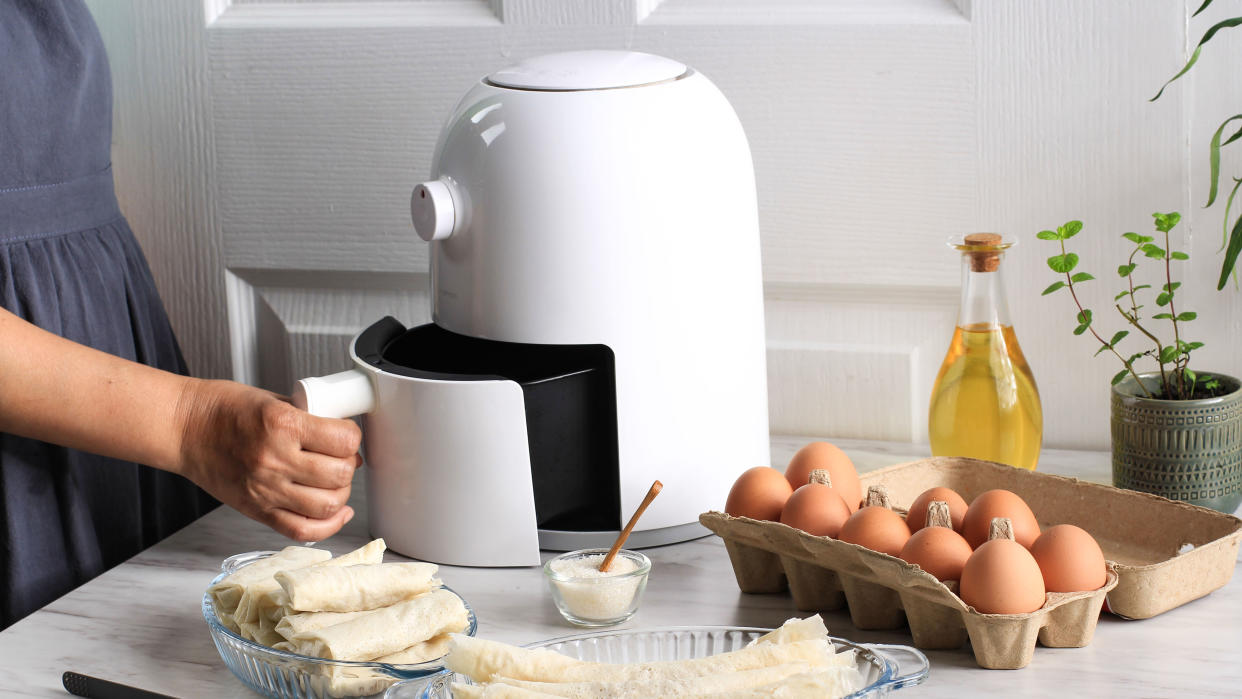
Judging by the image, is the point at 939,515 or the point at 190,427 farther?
the point at 190,427

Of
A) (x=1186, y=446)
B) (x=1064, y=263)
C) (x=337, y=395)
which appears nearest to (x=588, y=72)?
(x=337, y=395)

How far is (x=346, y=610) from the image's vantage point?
66 centimetres

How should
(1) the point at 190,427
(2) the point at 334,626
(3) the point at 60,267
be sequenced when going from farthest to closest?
(3) the point at 60,267 → (1) the point at 190,427 → (2) the point at 334,626

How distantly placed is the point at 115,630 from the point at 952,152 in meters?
0.75

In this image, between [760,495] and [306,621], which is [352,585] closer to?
[306,621]

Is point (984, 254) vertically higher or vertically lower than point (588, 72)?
lower

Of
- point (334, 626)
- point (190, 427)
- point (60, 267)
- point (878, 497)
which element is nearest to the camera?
point (334, 626)

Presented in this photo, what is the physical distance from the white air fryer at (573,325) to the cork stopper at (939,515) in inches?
7.8

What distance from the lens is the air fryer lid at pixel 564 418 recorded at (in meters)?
0.82

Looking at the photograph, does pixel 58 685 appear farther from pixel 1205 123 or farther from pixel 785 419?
pixel 1205 123

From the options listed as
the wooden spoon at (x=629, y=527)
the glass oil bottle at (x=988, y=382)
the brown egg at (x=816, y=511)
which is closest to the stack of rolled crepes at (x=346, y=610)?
the wooden spoon at (x=629, y=527)

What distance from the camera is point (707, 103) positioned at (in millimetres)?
830

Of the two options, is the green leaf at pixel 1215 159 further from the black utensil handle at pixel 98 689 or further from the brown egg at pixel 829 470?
the black utensil handle at pixel 98 689

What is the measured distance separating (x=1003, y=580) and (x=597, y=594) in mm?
240
